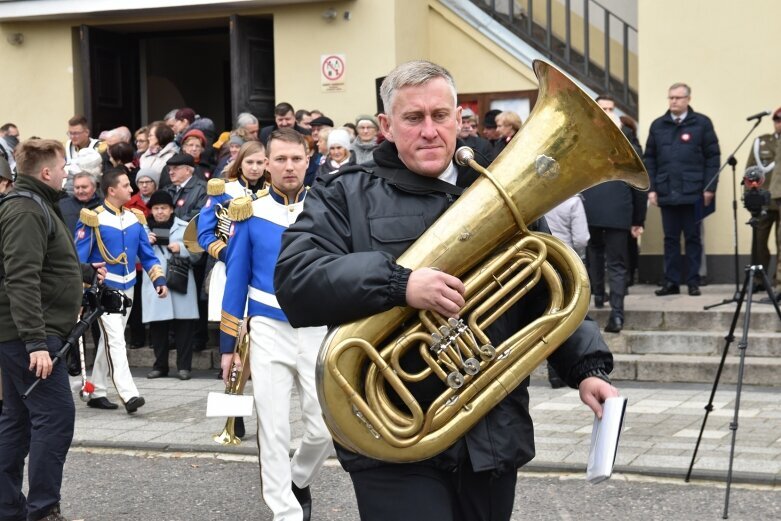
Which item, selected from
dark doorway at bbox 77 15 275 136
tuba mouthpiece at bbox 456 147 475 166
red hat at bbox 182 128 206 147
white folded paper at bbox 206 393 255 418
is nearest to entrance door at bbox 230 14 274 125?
dark doorway at bbox 77 15 275 136

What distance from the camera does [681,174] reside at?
39.8ft

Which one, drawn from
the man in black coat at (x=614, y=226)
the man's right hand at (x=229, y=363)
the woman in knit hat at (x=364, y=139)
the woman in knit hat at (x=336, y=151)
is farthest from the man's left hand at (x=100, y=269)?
the man in black coat at (x=614, y=226)

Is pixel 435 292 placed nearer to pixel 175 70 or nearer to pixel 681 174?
pixel 681 174

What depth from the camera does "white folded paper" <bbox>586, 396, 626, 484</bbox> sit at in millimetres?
3535

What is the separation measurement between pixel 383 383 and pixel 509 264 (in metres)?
0.49

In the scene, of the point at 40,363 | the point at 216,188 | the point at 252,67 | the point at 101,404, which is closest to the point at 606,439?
the point at 40,363

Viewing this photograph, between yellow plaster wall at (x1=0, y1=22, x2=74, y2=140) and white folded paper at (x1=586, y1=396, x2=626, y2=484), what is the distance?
14998 millimetres

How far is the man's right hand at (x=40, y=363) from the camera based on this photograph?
6020 millimetres

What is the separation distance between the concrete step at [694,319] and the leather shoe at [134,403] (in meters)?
4.19

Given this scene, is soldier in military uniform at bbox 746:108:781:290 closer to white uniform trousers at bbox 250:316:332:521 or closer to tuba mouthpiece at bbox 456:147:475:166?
white uniform trousers at bbox 250:316:332:521

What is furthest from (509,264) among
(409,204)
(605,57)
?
(605,57)

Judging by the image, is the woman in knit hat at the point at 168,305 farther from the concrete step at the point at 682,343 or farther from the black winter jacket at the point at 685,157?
the black winter jacket at the point at 685,157

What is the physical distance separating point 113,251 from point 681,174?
5.56 metres

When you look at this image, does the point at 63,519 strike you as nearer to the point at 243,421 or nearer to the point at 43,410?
the point at 43,410
